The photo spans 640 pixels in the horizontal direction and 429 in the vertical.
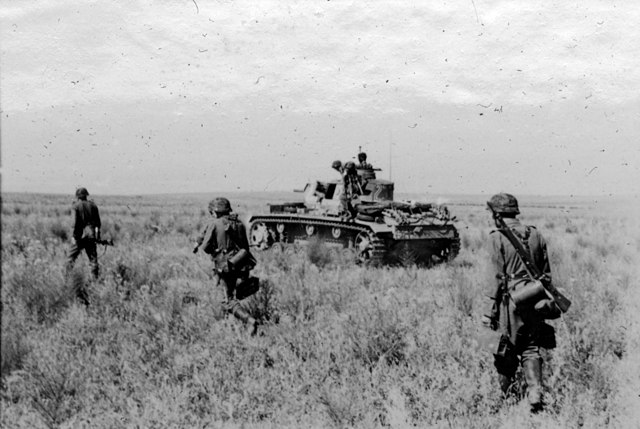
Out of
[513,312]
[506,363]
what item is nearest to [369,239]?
[506,363]

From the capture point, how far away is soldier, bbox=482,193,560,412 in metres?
4.55

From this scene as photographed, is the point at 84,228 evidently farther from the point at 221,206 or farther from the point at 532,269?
the point at 532,269

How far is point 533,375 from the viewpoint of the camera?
4504 millimetres

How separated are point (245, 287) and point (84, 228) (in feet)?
12.8

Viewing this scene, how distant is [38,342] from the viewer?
6078 mm

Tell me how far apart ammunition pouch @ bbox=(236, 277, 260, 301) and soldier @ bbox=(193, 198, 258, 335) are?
39 mm

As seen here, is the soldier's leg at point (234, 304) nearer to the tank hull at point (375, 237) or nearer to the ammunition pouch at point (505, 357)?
the ammunition pouch at point (505, 357)

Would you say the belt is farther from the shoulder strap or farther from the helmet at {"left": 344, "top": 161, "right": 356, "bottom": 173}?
the helmet at {"left": 344, "top": 161, "right": 356, "bottom": 173}

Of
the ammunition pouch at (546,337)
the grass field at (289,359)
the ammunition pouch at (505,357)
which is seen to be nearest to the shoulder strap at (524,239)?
the grass field at (289,359)

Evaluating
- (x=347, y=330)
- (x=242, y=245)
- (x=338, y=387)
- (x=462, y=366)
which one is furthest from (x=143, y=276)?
(x=462, y=366)

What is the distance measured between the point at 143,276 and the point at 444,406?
20.9ft

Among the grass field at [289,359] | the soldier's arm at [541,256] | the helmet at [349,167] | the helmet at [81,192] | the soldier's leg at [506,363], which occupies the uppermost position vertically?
the helmet at [349,167]

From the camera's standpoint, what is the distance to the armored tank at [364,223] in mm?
12148

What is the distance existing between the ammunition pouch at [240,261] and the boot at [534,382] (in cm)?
350
